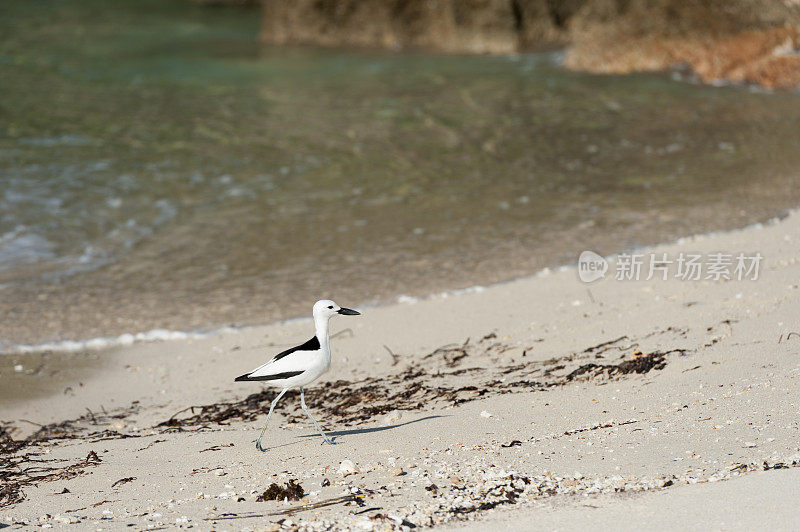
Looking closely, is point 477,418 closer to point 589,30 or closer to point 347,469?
point 347,469

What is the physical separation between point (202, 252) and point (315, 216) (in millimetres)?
1532

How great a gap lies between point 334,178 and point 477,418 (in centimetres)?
731

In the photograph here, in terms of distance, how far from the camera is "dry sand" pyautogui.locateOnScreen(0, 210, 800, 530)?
3633mm

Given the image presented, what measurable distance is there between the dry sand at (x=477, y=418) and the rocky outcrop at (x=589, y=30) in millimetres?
10368

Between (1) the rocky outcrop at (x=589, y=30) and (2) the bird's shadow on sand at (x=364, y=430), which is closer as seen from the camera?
(2) the bird's shadow on sand at (x=364, y=430)

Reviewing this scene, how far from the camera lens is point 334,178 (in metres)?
11.7

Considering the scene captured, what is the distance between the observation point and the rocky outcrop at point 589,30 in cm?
1684

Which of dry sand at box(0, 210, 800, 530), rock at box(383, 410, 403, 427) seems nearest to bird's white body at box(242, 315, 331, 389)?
dry sand at box(0, 210, 800, 530)

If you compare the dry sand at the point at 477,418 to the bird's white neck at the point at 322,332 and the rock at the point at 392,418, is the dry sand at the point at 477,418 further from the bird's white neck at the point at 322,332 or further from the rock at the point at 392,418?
the bird's white neck at the point at 322,332

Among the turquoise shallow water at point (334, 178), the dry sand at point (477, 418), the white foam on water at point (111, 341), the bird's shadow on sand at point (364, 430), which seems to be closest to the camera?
the dry sand at point (477, 418)

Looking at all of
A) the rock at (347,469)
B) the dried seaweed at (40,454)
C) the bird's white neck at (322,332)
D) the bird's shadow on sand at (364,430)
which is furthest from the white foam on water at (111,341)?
the rock at (347,469)

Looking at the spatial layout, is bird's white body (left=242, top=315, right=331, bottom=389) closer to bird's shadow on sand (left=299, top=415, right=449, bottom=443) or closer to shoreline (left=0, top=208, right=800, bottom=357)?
bird's shadow on sand (left=299, top=415, right=449, bottom=443)

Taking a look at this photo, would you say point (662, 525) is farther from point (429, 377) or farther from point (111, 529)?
point (429, 377)

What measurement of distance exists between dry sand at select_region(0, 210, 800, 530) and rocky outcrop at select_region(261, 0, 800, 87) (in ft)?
34.0
